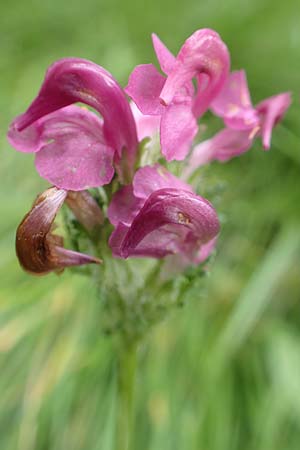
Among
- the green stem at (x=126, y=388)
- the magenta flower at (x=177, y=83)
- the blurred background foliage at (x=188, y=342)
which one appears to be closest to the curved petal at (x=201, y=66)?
the magenta flower at (x=177, y=83)

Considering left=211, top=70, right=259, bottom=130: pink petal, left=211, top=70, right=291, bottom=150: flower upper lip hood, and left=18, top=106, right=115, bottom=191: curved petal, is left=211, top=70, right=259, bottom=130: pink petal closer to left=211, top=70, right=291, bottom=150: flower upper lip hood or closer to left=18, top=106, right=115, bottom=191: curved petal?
left=211, top=70, right=291, bottom=150: flower upper lip hood

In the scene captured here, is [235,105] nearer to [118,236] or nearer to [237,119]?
[237,119]

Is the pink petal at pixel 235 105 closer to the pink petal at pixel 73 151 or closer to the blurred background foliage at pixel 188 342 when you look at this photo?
the pink petal at pixel 73 151

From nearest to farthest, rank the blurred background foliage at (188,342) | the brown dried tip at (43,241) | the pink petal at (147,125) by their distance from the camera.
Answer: the brown dried tip at (43,241) < the pink petal at (147,125) < the blurred background foliage at (188,342)

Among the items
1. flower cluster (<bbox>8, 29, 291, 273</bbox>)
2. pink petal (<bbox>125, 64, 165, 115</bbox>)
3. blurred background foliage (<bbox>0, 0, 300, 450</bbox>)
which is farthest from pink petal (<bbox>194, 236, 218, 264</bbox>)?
blurred background foliage (<bbox>0, 0, 300, 450</bbox>)

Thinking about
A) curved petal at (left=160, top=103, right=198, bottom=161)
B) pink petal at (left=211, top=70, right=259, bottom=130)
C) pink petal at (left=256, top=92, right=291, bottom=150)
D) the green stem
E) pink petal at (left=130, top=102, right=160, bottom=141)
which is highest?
curved petal at (left=160, top=103, right=198, bottom=161)

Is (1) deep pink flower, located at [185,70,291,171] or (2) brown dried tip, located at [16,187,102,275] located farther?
(1) deep pink flower, located at [185,70,291,171]

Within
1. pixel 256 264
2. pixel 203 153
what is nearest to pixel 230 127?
pixel 203 153
